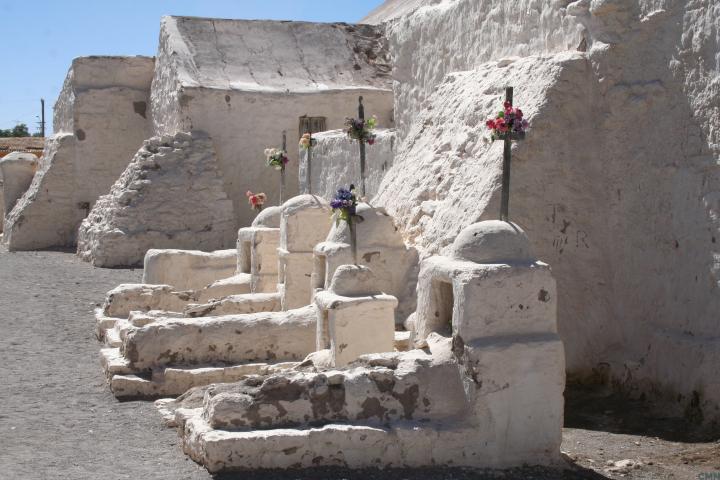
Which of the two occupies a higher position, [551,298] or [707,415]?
[551,298]

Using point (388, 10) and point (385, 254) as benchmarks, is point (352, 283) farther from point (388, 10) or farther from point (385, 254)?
point (388, 10)

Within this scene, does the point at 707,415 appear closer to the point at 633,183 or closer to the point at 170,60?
the point at 633,183

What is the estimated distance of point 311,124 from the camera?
20.1 m

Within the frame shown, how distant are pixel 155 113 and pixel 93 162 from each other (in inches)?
75.1

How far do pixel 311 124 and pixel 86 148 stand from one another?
554cm

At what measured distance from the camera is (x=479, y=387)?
21.0ft

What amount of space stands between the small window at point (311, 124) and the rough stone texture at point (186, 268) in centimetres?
660

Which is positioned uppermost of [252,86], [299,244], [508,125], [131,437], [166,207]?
[252,86]

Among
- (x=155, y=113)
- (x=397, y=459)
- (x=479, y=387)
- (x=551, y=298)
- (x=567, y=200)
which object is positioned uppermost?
(x=155, y=113)

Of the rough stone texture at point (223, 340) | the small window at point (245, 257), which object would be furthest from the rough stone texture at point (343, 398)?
the small window at point (245, 257)

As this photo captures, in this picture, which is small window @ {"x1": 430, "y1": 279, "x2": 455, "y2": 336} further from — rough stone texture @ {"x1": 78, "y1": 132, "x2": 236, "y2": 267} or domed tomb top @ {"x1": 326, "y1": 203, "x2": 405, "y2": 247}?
rough stone texture @ {"x1": 78, "y1": 132, "x2": 236, "y2": 267}

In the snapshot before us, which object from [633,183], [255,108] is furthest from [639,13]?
[255,108]

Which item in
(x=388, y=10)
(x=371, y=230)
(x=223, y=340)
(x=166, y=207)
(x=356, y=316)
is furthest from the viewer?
(x=388, y=10)

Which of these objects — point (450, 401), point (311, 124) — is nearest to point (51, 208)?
point (311, 124)
